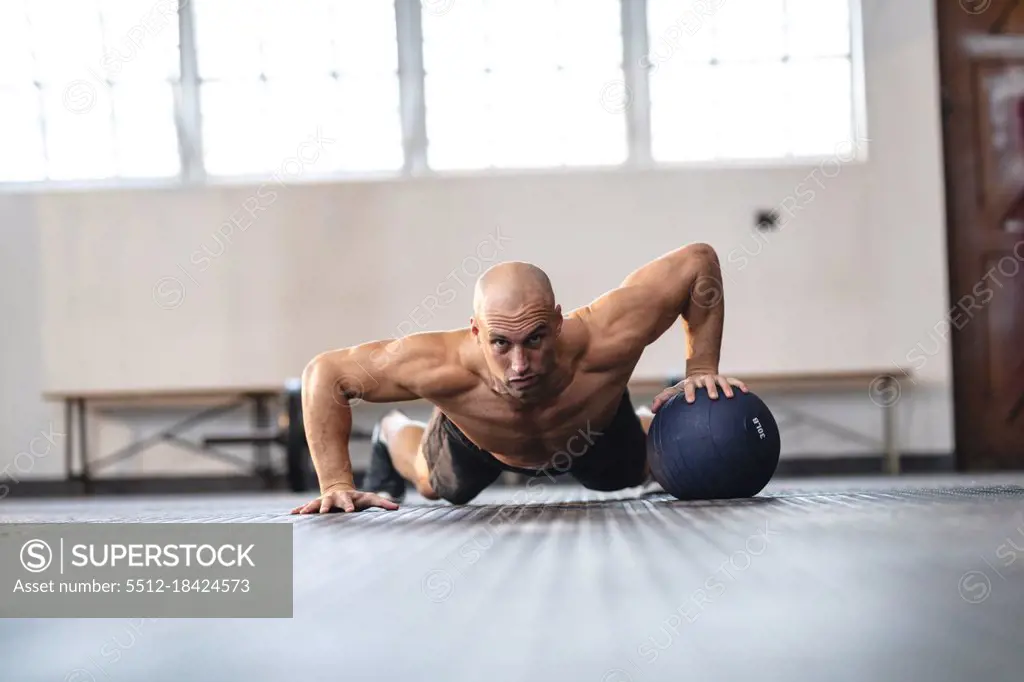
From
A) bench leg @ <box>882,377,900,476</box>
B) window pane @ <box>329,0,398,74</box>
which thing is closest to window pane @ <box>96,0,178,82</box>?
window pane @ <box>329,0,398,74</box>

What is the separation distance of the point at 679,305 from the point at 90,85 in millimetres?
6245

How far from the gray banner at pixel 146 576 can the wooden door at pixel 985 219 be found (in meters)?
6.83

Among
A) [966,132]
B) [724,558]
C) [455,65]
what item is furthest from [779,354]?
[724,558]

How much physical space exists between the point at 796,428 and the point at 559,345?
5.15 m

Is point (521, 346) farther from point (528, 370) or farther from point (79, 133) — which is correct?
point (79, 133)

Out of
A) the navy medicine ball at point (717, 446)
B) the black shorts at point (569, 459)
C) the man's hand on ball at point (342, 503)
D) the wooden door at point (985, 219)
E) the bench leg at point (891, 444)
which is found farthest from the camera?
the wooden door at point (985, 219)

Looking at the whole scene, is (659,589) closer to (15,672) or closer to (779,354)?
(15,672)

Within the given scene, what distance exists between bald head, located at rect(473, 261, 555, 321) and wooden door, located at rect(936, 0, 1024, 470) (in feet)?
19.0

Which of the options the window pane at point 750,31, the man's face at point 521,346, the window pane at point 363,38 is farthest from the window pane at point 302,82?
the man's face at point 521,346

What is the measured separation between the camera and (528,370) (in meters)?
2.51

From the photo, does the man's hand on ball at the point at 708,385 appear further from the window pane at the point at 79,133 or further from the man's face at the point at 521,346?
the window pane at the point at 79,133

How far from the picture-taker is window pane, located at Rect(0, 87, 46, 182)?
7.84 metres

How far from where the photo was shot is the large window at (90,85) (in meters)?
7.73

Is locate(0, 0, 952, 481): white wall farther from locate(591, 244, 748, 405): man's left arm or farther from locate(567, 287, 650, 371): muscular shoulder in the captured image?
locate(567, 287, 650, 371): muscular shoulder
